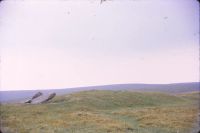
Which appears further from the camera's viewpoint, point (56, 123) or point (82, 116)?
point (82, 116)

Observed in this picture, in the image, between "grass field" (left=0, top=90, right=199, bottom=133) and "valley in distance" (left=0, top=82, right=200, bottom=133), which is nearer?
"valley in distance" (left=0, top=82, right=200, bottom=133)

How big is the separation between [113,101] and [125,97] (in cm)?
293

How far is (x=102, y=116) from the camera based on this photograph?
23.2 meters

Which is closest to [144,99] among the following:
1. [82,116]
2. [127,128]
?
[82,116]

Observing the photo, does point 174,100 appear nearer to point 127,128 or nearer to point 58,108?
point 58,108

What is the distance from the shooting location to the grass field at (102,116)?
54.6 feet

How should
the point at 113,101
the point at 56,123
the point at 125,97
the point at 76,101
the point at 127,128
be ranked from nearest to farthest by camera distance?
the point at 127,128, the point at 56,123, the point at 76,101, the point at 113,101, the point at 125,97

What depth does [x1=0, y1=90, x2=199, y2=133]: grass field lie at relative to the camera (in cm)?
1664

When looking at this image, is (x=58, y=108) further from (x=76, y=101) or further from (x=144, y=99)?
(x=144, y=99)

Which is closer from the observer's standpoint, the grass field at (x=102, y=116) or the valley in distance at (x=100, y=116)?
the valley in distance at (x=100, y=116)

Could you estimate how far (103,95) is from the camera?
119 ft

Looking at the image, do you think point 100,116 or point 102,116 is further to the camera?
point 102,116

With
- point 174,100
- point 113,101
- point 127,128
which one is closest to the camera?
point 127,128

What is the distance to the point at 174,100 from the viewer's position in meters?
40.4
